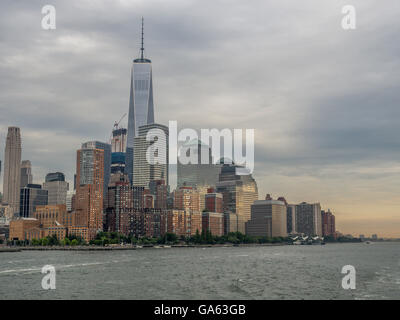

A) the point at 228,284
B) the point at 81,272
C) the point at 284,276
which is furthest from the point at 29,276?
the point at 284,276

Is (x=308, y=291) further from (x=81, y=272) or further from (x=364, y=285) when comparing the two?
(x=81, y=272)

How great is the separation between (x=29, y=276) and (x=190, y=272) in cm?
3198

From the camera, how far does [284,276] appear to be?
91562 mm
